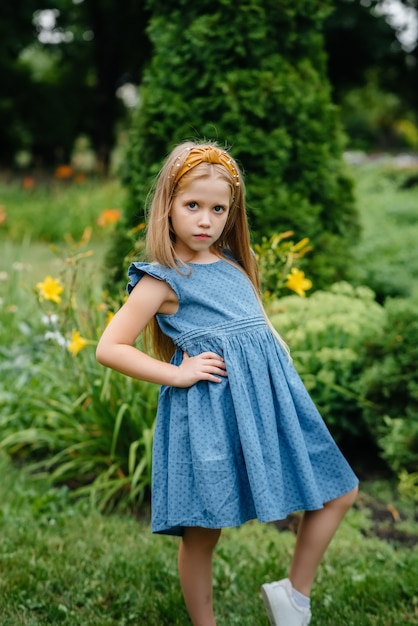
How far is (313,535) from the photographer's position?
7.23 ft

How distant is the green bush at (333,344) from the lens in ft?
11.8

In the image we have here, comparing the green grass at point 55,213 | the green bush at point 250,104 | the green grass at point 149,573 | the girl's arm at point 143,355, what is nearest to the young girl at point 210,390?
the girl's arm at point 143,355


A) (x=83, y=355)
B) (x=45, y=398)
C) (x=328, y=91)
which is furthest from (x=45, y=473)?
(x=328, y=91)

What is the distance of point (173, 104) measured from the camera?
159 inches

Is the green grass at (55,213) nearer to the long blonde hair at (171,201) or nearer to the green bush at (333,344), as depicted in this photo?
the green bush at (333,344)

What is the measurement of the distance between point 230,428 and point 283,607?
59cm

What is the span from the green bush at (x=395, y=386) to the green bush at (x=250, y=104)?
0.74 m

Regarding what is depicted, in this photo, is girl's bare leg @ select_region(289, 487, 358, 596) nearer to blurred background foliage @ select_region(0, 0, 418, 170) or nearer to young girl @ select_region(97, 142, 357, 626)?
young girl @ select_region(97, 142, 357, 626)

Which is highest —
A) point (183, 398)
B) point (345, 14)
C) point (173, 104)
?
point (345, 14)

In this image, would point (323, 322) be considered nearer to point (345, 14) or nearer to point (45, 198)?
point (45, 198)

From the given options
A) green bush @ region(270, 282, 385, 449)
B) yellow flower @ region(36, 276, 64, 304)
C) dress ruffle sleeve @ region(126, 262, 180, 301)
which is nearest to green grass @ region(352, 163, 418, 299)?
green bush @ region(270, 282, 385, 449)

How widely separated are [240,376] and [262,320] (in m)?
0.22

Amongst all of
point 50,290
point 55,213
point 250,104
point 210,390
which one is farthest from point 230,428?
point 55,213

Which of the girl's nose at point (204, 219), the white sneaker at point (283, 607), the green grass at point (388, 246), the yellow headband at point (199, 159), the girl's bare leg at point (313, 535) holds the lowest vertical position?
the white sneaker at point (283, 607)
